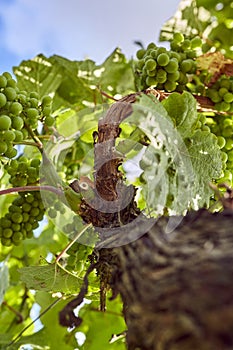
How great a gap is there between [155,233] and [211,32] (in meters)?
1.13

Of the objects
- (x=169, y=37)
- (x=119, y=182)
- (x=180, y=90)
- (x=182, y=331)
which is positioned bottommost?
(x=182, y=331)

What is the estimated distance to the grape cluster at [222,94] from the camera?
4.09ft

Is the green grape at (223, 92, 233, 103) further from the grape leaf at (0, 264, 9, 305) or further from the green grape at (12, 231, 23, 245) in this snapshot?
the grape leaf at (0, 264, 9, 305)

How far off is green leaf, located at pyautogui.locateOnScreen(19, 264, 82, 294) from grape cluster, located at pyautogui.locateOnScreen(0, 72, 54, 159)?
20 centimetres

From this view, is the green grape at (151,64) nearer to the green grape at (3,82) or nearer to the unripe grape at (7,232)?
the green grape at (3,82)

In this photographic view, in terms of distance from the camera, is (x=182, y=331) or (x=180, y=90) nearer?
(x=182, y=331)

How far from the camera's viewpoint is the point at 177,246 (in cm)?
59

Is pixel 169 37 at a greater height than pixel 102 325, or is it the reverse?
pixel 169 37

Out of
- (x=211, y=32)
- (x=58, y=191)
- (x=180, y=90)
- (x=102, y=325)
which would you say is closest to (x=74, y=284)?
(x=58, y=191)

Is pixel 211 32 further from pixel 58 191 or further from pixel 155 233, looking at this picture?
pixel 155 233

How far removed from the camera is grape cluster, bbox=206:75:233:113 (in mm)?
1245

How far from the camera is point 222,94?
1.25 metres

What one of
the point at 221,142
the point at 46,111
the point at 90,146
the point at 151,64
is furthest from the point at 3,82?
the point at 90,146

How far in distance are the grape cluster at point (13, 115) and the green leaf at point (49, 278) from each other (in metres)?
0.20
